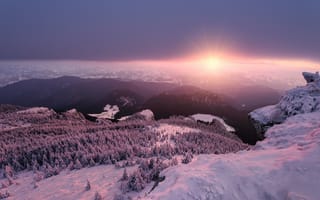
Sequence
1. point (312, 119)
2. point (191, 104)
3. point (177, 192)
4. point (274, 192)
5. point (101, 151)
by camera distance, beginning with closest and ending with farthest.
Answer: point (177, 192), point (274, 192), point (312, 119), point (101, 151), point (191, 104)

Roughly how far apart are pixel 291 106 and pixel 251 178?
14276 millimetres

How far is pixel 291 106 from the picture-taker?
20562 mm

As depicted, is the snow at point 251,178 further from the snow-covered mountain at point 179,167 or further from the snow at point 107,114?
the snow at point 107,114

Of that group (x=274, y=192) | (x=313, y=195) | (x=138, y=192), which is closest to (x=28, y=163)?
(x=138, y=192)

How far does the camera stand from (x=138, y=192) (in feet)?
30.5

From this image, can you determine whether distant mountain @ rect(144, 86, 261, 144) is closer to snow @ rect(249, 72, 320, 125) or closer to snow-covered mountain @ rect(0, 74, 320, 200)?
snow @ rect(249, 72, 320, 125)

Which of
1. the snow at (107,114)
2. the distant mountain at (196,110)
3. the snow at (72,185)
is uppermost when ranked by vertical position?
the snow at (72,185)

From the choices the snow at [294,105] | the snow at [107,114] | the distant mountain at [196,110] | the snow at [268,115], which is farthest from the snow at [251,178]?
the snow at [107,114]

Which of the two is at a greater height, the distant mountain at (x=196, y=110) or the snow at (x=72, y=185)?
the snow at (x=72, y=185)

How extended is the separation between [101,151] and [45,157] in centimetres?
382

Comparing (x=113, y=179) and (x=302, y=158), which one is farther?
(x=113, y=179)

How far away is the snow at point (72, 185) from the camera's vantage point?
10570mm

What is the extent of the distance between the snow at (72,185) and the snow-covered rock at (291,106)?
551 inches

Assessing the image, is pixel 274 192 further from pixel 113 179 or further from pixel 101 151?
pixel 101 151
